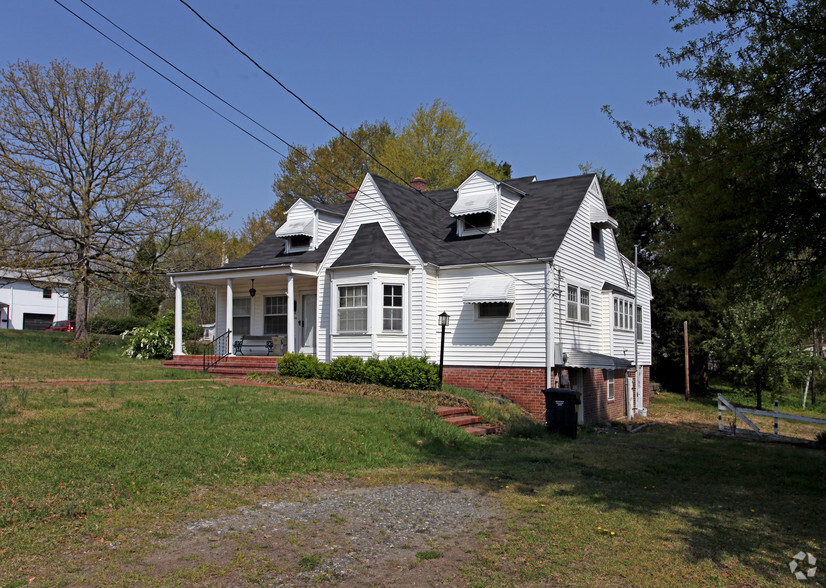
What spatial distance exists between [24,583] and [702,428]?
21.9 meters

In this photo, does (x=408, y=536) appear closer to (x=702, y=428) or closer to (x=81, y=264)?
(x=702, y=428)

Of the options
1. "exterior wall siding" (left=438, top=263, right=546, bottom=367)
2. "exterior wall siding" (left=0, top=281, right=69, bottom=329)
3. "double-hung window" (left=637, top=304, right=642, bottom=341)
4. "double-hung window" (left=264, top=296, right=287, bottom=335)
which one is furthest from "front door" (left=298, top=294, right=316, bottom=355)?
"exterior wall siding" (left=0, top=281, right=69, bottom=329)

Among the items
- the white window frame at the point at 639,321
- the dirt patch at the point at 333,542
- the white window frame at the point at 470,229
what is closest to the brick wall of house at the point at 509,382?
the white window frame at the point at 470,229

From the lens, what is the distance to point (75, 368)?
19.0 m

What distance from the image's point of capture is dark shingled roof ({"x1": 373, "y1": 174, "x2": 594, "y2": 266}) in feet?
65.3

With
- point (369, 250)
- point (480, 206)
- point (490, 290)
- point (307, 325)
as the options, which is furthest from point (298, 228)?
point (490, 290)

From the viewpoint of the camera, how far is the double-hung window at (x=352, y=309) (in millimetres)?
19739

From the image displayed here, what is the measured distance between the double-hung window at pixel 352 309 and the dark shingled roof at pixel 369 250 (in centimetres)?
84

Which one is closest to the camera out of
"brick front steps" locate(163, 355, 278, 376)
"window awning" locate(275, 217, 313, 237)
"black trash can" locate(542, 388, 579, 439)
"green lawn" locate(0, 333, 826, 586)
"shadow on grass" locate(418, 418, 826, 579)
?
"green lawn" locate(0, 333, 826, 586)

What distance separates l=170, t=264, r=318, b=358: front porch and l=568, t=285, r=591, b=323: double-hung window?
319 inches

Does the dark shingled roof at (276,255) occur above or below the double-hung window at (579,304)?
above

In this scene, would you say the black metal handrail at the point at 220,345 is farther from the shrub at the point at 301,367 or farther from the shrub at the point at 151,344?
the shrub at the point at 301,367

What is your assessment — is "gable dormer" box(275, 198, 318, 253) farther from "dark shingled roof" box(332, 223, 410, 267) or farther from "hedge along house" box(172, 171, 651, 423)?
"dark shingled roof" box(332, 223, 410, 267)

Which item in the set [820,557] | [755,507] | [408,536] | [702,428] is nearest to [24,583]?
[408,536]
